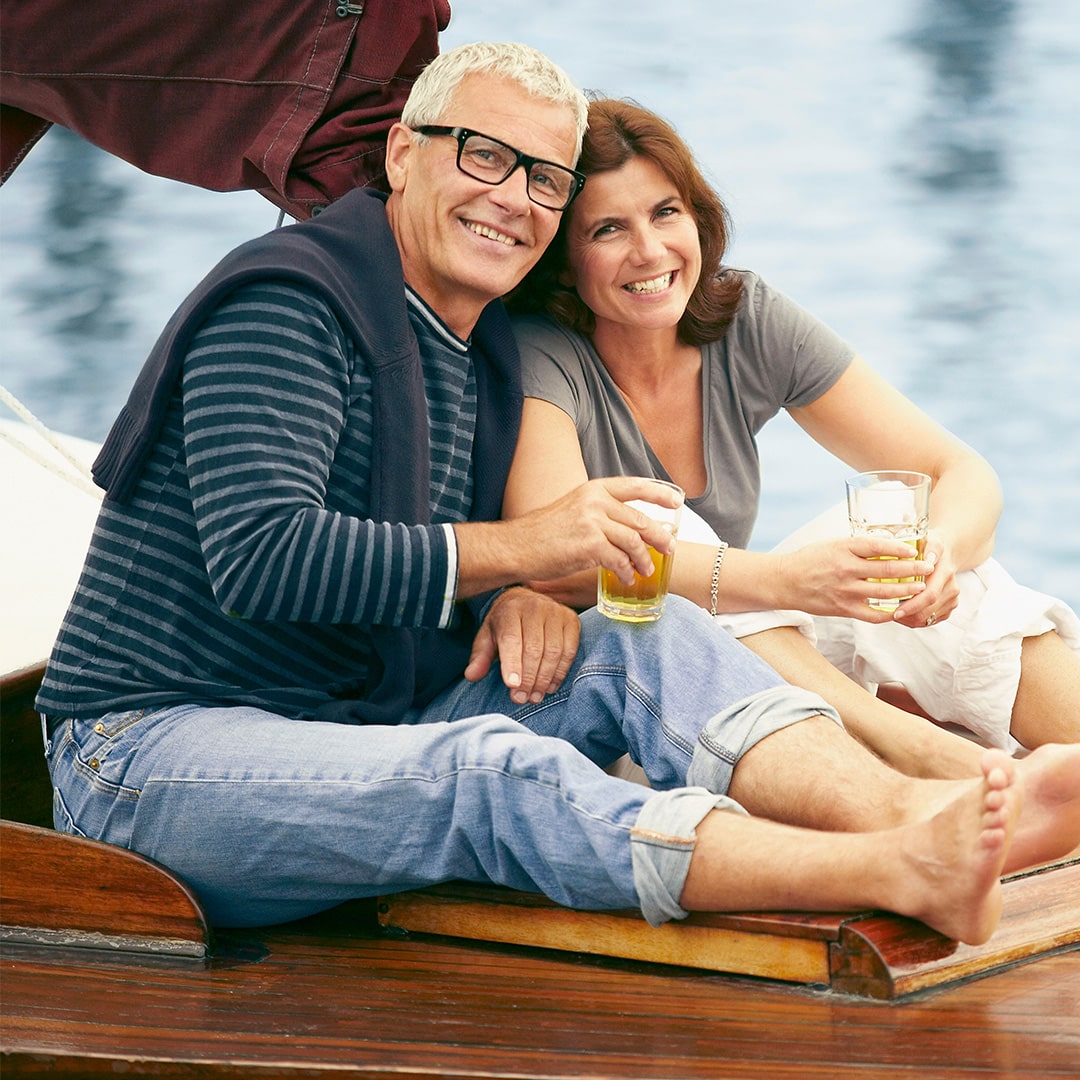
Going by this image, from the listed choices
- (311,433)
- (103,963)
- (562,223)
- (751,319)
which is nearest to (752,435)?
(751,319)

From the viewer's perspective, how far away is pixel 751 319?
2264 mm

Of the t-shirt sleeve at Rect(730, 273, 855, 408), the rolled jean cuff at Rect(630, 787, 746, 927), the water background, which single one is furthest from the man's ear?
the water background

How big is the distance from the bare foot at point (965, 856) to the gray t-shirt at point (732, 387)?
2.93 ft

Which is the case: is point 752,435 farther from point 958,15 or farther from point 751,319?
point 958,15

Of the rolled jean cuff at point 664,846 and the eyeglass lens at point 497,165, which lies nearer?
the rolled jean cuff at point 664,846

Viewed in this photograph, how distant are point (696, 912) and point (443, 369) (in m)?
0.75

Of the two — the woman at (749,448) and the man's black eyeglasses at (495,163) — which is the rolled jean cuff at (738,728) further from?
the man's black eyeglasses at (495,163)

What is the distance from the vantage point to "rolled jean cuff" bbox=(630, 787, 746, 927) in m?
1.47

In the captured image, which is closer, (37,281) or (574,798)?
(574,798)

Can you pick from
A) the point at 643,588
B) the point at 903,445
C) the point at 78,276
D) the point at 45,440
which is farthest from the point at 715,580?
the point at 78,276

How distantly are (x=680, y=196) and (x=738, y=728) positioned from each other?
84 cm

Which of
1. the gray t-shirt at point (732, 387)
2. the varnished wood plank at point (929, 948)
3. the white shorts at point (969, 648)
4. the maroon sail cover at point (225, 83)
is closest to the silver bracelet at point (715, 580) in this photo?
the white shorts at point (969, 648)

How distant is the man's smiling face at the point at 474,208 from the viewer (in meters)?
1.90

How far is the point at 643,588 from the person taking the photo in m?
1.73
